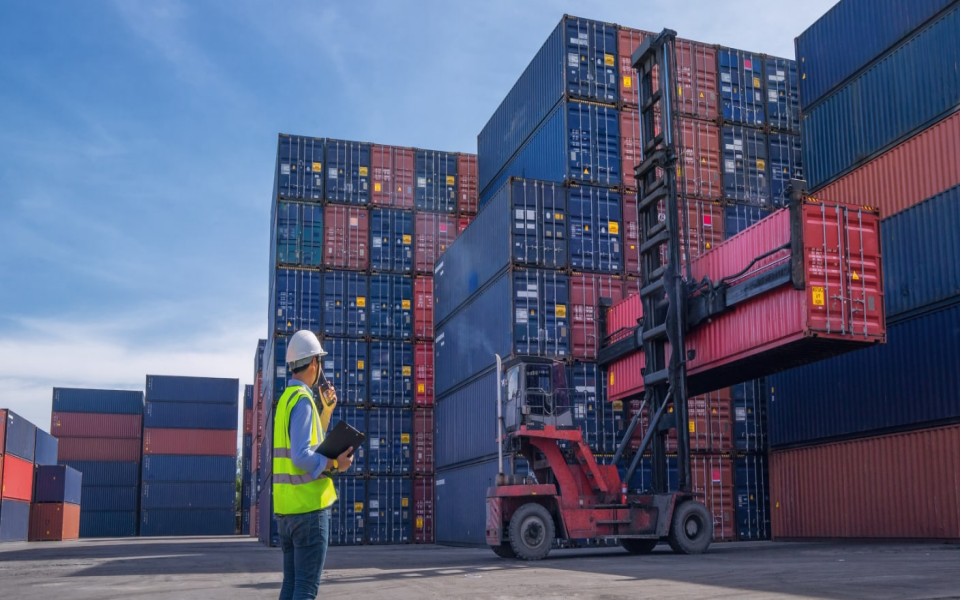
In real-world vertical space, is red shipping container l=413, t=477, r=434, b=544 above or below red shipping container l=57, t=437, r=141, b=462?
below

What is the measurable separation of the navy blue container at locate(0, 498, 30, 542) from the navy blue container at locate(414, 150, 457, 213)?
2879 cm

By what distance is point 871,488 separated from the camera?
1998 cm

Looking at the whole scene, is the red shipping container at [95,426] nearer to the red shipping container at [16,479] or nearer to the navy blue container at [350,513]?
the red shipping container at [16,479]

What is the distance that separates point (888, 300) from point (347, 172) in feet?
60.7

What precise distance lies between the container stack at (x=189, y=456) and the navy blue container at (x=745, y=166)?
158 ft

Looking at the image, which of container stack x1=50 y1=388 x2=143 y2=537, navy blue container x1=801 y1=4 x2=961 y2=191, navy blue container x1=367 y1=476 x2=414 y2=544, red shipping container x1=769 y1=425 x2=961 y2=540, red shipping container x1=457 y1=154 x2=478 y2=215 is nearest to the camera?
red shipping container x1=769 y1=425 x2=961 y2=540

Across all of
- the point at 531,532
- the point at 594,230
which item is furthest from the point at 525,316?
the point at 531,532

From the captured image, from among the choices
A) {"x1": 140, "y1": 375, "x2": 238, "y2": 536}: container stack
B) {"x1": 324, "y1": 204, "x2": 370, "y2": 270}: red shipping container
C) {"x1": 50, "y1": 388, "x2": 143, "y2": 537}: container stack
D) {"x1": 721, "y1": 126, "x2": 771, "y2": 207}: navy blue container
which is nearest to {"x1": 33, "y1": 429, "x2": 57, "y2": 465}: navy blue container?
{"x1": 140, "y1": 375, "x2": 238, "y2": 536}: container stack

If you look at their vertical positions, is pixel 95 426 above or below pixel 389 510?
above

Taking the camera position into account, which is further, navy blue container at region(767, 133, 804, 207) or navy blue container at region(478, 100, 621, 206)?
navy blue container at region(767, 133, 804, 207)

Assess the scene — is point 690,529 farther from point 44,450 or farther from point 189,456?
point 189,456

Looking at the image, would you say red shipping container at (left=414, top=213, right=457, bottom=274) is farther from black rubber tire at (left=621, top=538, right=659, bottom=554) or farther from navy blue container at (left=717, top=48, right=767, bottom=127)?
black rubber tire at (left=621, top=538, right=659, bottom=554)

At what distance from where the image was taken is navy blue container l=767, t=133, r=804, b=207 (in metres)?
26.2

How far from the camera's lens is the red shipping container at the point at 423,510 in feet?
99.2
